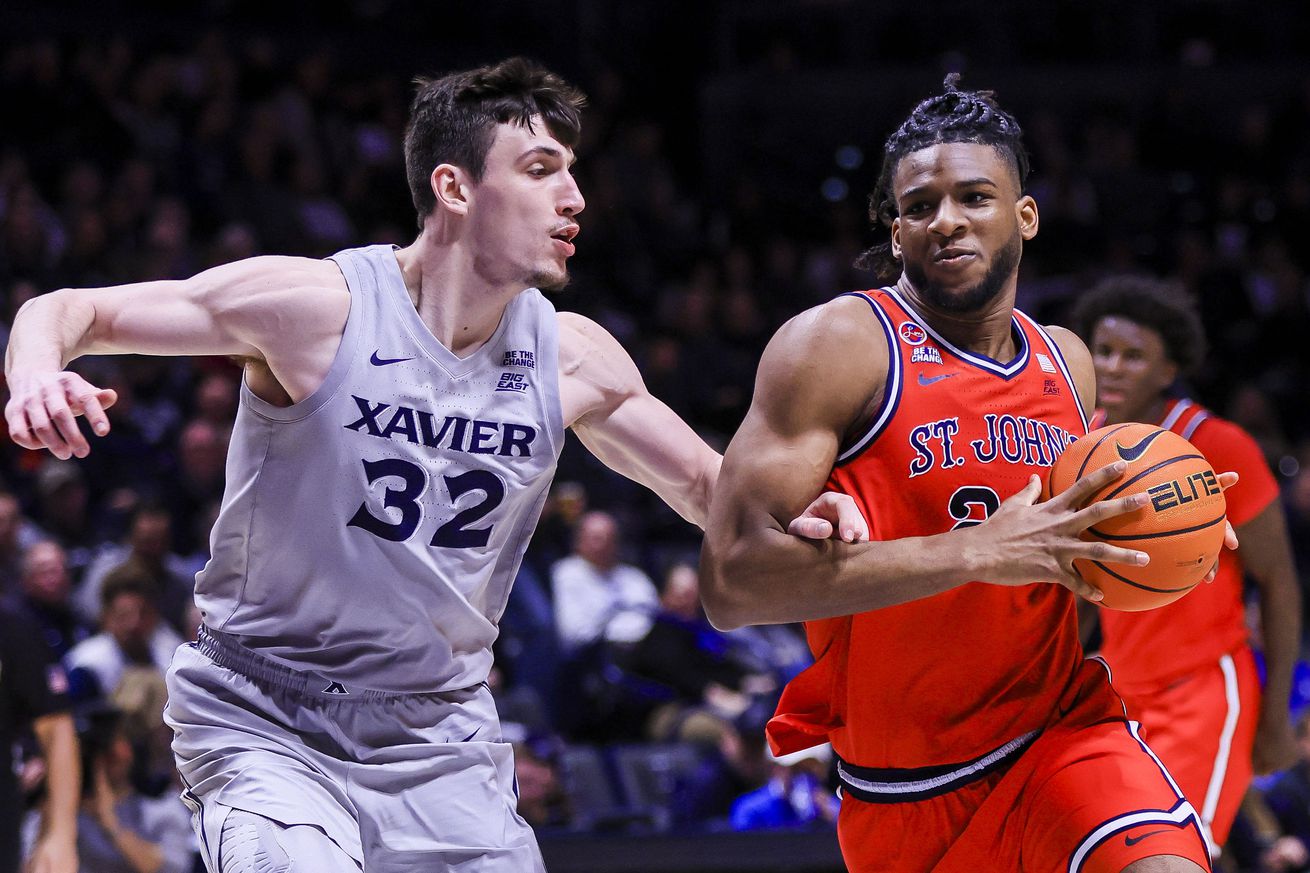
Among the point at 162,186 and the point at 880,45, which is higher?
the point at 880,45

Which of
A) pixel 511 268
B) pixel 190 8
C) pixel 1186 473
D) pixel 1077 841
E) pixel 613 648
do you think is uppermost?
pixel 190 8

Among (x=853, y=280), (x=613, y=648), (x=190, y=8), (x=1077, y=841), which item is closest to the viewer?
(x=1077, y=841)

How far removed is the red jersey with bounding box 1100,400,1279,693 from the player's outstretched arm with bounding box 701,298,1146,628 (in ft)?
6.56

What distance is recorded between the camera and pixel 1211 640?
4.87 m

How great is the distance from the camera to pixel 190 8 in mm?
13656

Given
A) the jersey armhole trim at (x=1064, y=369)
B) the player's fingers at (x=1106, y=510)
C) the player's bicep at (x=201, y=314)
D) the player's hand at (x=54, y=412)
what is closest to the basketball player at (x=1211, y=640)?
the jersey armhole trim at (x=1064, y=369)

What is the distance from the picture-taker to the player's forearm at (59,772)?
4.80m

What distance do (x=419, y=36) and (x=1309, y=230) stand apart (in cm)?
817

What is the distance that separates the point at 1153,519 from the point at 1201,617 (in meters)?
2.05

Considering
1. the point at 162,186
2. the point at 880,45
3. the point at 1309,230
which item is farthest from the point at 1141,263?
the point at 162,186

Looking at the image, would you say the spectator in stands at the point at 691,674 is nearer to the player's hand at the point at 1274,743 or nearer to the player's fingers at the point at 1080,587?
the player's hand at the point at 1274,743

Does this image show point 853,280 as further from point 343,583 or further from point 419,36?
point 343,583

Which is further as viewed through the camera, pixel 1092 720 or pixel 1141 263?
pixel 1141 263

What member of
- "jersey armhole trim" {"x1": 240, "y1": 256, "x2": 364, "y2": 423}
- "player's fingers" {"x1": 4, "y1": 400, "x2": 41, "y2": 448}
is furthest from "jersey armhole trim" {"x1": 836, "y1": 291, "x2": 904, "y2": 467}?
"player's fingers" {"x1": 4, "y1": 400, "x2": 41, "y2": 448}
